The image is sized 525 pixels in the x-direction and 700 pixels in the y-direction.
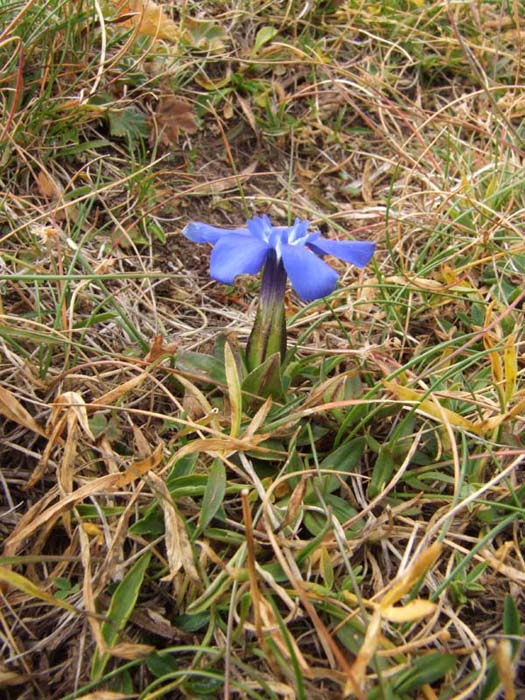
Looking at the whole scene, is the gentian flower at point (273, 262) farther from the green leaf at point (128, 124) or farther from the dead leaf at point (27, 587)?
the green leaf at point (128, 124)

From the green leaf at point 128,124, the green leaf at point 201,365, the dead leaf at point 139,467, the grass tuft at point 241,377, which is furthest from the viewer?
the green leaf at point 128,124

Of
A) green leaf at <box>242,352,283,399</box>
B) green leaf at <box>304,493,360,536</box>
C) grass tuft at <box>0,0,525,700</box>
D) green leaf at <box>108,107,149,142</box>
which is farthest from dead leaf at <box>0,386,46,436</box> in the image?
green leaf at <box>108,107,149,142</box>

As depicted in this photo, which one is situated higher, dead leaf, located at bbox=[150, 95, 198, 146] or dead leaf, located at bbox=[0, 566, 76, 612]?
dead leaf, located at bbox=[150, 95, 198, 146]

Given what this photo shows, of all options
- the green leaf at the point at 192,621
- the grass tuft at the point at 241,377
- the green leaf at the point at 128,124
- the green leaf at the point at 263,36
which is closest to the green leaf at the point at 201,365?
the grass tuft at the point at 241,377

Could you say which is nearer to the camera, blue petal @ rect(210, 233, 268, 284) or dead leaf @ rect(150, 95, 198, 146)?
blue petal @ rect(210, 233, 268, 284)

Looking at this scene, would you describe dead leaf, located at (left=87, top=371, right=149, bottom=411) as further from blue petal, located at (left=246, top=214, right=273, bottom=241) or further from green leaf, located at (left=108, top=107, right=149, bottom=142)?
green leaf, located at (left=108, top=107, right=149, bottom=142)

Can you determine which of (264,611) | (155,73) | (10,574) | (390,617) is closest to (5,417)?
(10,574)

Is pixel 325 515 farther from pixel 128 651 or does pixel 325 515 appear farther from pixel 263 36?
pixel 263 36
